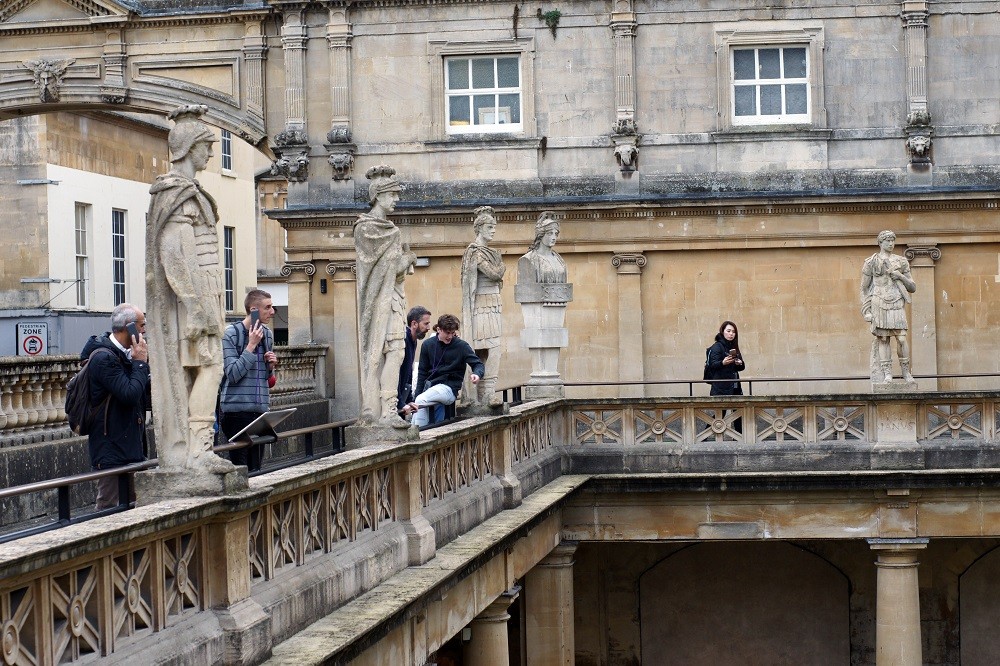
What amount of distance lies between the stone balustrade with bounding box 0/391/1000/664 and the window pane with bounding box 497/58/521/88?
862cm

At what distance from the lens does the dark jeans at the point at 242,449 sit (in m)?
9.16

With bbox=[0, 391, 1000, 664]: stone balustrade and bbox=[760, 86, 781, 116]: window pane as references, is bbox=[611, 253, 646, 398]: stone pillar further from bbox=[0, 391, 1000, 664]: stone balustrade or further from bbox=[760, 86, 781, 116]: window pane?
bbox=[0, 391, 1000, 664]: stone balustrade

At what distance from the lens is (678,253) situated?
25500mm

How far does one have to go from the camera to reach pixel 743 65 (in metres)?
25.6

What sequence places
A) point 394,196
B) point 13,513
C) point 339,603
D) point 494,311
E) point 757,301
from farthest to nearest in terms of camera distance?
point 757,301
point 494,311
point 13,513
point 394,196
point 339,603

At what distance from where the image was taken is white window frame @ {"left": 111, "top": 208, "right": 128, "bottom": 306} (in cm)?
3638

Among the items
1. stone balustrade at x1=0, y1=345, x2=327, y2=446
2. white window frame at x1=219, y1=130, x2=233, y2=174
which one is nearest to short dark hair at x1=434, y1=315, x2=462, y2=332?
stone balustrade at x1=0, y1=345, x2=327, y2=446

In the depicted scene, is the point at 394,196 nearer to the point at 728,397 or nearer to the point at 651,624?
the point at 728,397

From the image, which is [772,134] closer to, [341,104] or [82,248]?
[341,104]

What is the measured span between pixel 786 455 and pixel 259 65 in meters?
11.5

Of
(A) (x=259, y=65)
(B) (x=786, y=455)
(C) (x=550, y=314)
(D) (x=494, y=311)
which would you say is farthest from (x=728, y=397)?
(A) (x=259, y=65)

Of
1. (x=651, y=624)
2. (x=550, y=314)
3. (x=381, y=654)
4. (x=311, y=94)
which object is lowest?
(x=651, y=624)

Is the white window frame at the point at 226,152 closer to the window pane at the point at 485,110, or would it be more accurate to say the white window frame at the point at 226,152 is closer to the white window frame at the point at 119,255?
the white window frame at the point at 119,255

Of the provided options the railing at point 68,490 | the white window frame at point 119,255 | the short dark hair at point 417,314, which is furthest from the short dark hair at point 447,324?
the white window frame at point 119,255
